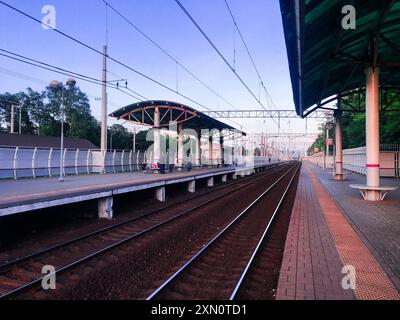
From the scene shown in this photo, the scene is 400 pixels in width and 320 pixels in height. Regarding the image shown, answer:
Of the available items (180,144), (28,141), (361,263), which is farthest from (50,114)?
(361,263)

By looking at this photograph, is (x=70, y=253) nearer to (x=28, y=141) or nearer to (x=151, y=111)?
(x=151, y=111)

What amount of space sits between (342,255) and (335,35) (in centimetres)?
741

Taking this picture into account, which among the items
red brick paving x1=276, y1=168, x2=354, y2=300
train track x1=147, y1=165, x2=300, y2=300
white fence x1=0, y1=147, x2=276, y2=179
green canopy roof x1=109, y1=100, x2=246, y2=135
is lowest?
train track x1=147, y1=165, x2=300, y2=300

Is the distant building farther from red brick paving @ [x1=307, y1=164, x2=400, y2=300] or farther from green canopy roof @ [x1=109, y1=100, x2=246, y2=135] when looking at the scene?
red brick paving @ [x1=307, y1=164, x2=400, y2=300]

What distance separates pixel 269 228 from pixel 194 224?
90.6 inches

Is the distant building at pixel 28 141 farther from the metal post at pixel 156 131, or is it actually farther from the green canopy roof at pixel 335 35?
the green canopy roof at pixel 335 35

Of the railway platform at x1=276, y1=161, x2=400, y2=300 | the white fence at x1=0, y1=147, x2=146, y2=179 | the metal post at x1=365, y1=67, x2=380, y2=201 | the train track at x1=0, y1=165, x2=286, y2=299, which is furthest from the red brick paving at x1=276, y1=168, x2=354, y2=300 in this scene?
the white fence at x1=0, y1=147, x2=146, y2=179

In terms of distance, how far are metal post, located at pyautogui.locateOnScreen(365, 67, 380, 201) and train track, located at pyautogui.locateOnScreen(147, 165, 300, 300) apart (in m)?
6.33

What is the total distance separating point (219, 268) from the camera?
19.4 feet

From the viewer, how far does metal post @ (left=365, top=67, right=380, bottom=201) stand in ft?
42.3

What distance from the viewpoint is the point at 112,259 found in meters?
6.38

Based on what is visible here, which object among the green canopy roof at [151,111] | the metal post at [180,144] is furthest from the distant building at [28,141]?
the metal post at [180,144]

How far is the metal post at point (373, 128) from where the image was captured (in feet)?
42.3

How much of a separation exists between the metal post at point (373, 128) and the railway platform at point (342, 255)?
2335 mm
